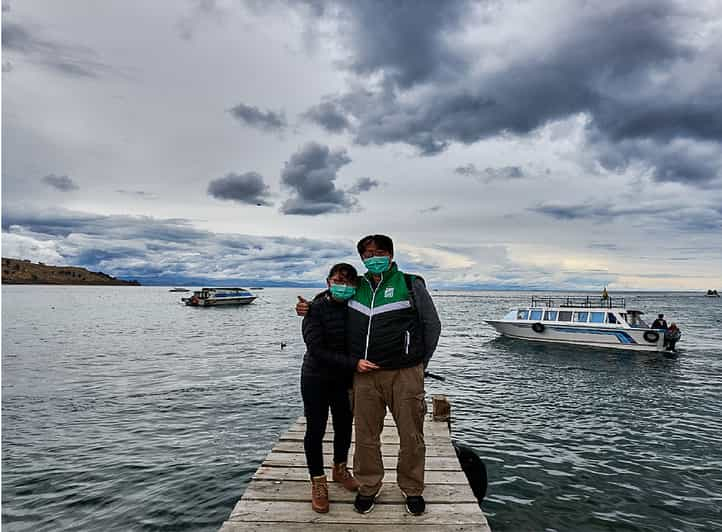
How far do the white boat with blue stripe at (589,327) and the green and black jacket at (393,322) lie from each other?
33177 mm

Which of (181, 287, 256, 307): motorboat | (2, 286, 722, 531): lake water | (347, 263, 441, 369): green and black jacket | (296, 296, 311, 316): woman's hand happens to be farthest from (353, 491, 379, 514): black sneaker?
(181, 287, 256, 307): motorboat

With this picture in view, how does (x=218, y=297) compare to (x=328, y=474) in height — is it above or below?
above

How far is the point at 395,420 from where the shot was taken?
202 inches

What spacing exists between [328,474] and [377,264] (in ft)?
10.4

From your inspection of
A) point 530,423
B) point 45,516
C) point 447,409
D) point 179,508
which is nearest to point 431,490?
point 447,409

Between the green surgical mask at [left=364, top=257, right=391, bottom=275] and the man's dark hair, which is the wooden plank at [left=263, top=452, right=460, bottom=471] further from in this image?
the man's dark hair

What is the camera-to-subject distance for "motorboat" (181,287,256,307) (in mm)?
95931

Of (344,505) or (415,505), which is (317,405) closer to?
(344,505)

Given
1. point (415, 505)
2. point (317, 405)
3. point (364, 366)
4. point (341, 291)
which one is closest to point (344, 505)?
point (415, 505)

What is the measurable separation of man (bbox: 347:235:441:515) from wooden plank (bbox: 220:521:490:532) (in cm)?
25

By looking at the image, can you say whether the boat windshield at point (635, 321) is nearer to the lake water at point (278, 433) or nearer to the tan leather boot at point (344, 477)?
the lake water at point (278, 433)

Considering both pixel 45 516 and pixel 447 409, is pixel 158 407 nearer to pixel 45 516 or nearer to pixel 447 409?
pixel 45 516

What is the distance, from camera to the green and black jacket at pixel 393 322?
5.04 meters

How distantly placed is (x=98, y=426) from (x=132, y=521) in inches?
295
